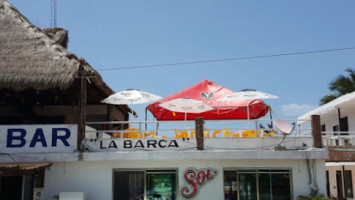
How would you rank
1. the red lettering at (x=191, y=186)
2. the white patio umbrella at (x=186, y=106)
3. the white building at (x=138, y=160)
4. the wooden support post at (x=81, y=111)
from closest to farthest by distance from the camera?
1. the white building at (x=138, y=160)
2. the red lettering at (x=191, y=186)
3. the wooden support post at (x=81, y=111)
4. the white patio umbrella at (x=186, y=106)

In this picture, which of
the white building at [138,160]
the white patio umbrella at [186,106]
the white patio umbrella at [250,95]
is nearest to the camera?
the white building at [138,160]

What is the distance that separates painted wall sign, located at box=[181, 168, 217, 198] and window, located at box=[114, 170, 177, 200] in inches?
18.6

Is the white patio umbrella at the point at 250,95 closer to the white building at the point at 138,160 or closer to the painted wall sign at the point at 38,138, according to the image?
the white building at the point at 138,160

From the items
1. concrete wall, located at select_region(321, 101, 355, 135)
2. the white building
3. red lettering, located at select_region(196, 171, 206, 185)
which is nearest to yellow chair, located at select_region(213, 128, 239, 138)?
the white building

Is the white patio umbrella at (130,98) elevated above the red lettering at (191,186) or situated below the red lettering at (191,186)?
above

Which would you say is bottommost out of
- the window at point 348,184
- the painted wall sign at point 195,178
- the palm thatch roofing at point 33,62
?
the window at point 348,184

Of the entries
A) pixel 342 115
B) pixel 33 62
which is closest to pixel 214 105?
pixel 33 62

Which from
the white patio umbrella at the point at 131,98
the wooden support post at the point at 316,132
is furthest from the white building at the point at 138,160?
the white patio umbrella at the point at 131,98

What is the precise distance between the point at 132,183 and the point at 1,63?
622 cm

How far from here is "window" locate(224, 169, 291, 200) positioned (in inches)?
540

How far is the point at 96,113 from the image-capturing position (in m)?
19.7

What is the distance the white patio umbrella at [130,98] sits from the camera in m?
15.4

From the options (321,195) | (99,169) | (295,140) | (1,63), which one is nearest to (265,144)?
(295,140)

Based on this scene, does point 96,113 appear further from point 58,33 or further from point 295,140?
point 295,140
